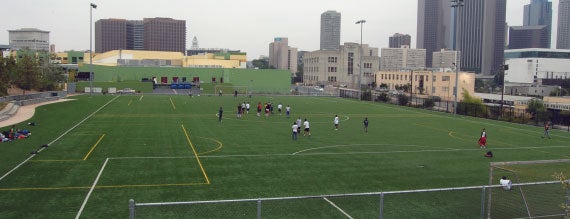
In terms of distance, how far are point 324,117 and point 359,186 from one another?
3294 centimetres

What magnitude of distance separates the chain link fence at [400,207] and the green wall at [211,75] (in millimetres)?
94462

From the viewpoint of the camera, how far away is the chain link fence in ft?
50.5

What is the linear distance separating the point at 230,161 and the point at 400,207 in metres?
11.5

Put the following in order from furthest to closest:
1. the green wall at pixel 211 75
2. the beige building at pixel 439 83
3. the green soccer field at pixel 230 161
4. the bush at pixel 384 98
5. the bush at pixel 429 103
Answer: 1. the green wall at pixel 211 75
2. the beige building at pixel 439 83
3. the bush at pixel 384 98
4. the bush at pixel 429 103
5. the green soccer field at pixel 230 161

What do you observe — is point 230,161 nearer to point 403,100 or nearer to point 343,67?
point 403,100

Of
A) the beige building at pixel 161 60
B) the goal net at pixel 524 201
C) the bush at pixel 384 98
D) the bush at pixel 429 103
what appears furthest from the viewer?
the beige building at pixel 161 60

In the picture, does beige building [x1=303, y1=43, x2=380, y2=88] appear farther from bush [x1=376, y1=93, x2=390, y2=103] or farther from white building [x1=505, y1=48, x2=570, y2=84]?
bush [x1=376, y1=93, x2=390, y2=103]

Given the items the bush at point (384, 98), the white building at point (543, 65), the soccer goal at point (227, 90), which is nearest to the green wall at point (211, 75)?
the soccer goal at point (227, 90)

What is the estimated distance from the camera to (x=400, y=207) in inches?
679

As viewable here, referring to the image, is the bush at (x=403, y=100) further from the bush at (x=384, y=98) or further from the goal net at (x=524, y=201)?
the goal net at (x=524, y=201)

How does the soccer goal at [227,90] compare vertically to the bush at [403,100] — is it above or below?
above

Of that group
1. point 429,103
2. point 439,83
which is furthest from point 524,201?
point 439,83

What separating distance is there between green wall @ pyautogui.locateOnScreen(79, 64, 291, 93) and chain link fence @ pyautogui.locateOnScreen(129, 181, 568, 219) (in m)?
94.5

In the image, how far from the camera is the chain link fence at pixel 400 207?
1540 centimetres
